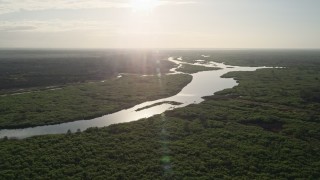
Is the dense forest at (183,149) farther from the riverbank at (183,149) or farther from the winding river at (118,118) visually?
the winding river at (118,118)

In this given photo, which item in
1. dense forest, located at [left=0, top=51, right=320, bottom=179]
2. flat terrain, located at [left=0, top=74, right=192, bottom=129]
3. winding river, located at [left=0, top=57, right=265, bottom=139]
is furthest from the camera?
flat terrain, located at [left=0, top=74, right=192, bottom=129]

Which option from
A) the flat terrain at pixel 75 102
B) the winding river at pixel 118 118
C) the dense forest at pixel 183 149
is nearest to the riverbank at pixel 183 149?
the dense forest at pixel 183 149

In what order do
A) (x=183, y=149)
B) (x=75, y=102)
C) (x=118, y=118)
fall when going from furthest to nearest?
(x=75, y=102) < (x=118, y=118) < (x=183, y=149)

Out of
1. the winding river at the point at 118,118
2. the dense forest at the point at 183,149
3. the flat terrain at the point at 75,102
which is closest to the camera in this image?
the dense forest at the point at 183,149

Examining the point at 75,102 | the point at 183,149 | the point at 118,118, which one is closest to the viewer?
the point at 183,149

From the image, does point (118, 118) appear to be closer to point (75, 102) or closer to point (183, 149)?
point (75, 102)

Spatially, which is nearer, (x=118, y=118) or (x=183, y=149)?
(x=183, y=149)

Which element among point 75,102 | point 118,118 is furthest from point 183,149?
point 75,102

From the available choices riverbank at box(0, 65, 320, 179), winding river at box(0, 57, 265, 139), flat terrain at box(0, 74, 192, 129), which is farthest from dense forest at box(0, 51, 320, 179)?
flat terrain at box(0, 74, 192, 129)

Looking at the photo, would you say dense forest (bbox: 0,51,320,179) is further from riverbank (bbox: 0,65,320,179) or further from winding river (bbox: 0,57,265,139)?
winding river (bbox: 0,57,265,139)
